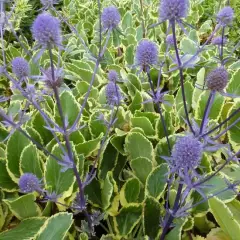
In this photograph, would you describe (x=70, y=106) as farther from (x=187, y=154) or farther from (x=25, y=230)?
(x=187, y=154)

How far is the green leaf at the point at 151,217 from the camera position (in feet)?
4.70

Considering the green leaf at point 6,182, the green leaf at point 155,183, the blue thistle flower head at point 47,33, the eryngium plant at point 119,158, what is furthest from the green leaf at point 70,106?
the blue thistle flower head at point 47,33

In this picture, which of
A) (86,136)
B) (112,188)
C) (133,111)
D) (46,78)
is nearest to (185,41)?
(133,111)

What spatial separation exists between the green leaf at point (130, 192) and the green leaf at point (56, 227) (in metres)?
0.31

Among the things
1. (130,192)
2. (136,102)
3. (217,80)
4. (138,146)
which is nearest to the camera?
(217,80)

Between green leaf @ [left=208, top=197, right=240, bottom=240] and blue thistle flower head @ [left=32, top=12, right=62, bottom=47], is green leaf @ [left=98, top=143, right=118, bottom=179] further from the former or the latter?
blue thistle flower head @ [left=32, top=12, right=62, bottom=47]

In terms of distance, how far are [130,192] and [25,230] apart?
43cm

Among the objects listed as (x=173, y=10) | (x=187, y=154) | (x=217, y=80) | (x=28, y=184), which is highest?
(x=173, y=10)

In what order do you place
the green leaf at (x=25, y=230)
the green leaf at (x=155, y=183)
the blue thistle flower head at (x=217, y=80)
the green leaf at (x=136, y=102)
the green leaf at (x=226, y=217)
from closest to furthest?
the blue thistle flower head at (x=217, y=80) < the green leaf at (x=226, y=217) < the green leaf at (x=25, y=230) < the green leaf at (x=155, y=183) < the green leaf at (x=136, y=102)

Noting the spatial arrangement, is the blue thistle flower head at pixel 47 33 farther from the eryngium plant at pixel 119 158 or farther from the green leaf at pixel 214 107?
the green leaf at pixel 214 107

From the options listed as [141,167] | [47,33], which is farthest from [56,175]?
[47,33]

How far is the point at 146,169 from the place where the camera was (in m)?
1.63

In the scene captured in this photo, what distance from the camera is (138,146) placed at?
1.65 metres

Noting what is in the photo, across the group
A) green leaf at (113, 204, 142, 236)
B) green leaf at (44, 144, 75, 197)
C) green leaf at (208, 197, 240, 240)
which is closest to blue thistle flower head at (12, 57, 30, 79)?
green leaf at (44, 144, 75, 197)
